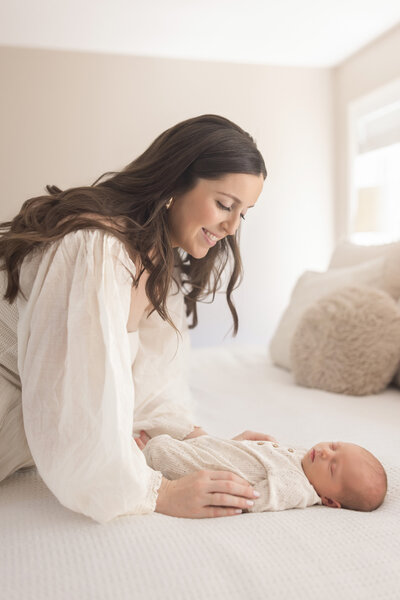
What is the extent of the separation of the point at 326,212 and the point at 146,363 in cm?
322

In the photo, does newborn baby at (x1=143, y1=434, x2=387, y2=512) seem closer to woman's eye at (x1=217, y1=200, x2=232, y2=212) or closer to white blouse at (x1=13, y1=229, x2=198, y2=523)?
white blouse at (x1=13, y1=229, x2=198, y2=523)

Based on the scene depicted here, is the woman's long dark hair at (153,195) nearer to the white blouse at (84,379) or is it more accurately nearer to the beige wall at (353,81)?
→ the white blouse at (84,379)

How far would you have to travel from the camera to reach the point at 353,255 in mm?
2791

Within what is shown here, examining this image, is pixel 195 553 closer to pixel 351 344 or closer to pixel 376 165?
pixel 351 344

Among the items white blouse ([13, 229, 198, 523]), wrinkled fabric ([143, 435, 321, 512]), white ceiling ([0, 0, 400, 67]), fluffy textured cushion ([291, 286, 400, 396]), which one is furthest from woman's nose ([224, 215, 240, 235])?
white ceiling ([0, 0, 400, 67])

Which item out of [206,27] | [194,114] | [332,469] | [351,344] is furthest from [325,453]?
[194,114]

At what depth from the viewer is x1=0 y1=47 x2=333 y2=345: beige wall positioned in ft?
13.1

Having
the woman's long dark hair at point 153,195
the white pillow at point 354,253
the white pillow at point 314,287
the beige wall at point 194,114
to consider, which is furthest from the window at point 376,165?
the woman's long dark hair at point 153,195

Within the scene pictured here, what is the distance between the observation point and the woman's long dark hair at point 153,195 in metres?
1.29

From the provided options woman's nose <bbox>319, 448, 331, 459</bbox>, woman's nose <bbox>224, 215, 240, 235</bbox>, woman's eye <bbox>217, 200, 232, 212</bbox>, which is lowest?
woman's nose <bbox>319, 448, 331, 459</bbox>

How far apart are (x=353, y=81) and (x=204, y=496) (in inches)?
149

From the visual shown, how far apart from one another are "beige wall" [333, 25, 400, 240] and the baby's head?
3100 mm

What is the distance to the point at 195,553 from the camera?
960mm

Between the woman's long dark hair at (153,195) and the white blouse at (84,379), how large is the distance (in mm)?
87
